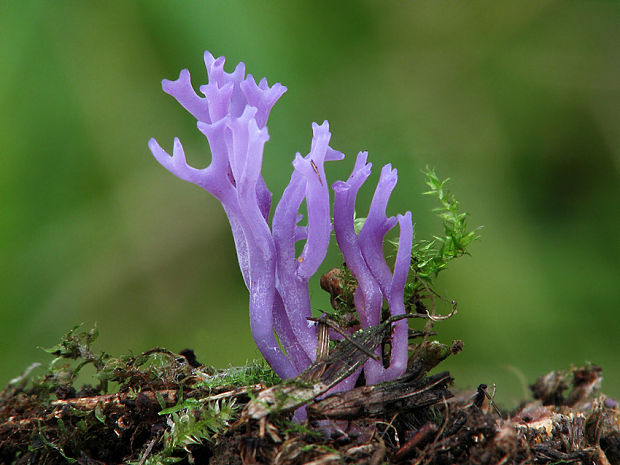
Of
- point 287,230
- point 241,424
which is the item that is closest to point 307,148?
point 287,230

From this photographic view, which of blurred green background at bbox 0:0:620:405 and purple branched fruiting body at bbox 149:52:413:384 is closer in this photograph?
purple branched fruiting body at bbox 149:52:413:384

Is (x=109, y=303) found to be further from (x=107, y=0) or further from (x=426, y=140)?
(x=426, y=140)

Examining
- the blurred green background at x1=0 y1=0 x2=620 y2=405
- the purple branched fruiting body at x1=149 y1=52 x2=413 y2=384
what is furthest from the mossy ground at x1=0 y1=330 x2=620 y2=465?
the blurred green background at x1=0 y1=0 x2=620 y2=405

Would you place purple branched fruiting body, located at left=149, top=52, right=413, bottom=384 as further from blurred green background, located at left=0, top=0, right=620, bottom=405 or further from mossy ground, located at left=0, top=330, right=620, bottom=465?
blurred green background, located at left=0, top=0, right=620, bottom=405

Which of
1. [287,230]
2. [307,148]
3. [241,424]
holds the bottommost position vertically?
[241,424]

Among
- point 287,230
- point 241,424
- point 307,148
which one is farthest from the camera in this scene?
point 307,148

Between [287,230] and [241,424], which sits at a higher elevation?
[287,230]

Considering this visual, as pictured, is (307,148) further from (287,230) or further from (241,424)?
(241,424)
